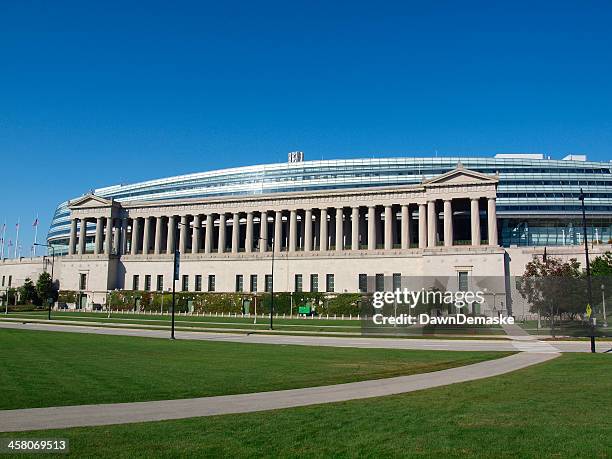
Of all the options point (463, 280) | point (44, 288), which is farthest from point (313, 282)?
point (44, 288)

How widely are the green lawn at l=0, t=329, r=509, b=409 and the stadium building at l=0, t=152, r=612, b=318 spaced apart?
44.6 metres

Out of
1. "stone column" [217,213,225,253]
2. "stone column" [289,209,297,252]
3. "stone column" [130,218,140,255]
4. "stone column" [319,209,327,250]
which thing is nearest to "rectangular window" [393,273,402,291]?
"stone column" [319,209,327,250]

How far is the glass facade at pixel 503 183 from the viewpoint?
11219 cm

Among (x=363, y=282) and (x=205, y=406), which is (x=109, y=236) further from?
(x=205, y=406)

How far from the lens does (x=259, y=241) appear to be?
10712cm

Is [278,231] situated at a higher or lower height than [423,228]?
higher

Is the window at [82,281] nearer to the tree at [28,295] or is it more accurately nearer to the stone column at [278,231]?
the tree at [28,295]

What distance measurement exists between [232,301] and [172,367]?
233 feet

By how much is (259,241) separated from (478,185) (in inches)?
1782

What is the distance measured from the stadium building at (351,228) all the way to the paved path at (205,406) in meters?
58.0

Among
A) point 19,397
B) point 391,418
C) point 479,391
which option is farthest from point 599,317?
point 19,397

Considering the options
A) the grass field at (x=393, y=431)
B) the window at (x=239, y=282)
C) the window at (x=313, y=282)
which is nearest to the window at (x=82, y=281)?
the window at (x=239, y=282)

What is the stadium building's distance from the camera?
285ft

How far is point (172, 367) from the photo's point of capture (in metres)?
24.7
